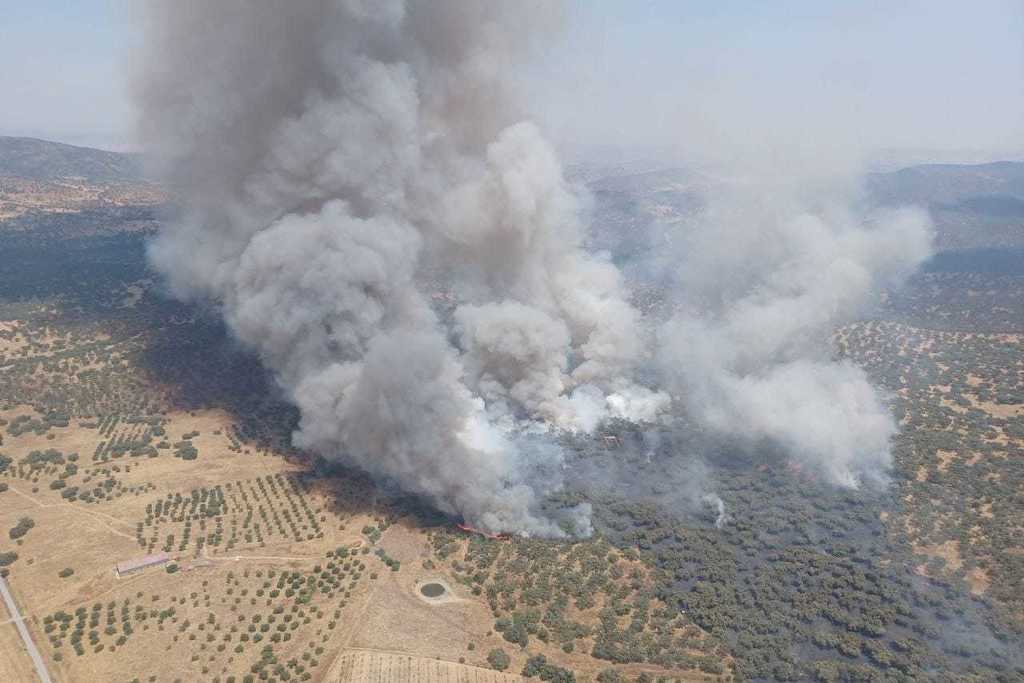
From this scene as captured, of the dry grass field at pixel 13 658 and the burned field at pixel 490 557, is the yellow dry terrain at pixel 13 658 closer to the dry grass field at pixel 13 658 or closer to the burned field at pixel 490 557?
the dry grass field at pixel 13 658

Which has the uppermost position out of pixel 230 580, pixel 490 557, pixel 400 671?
pixel 230 580

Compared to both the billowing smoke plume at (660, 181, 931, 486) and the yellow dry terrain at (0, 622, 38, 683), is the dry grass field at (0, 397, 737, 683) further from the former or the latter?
the billowing smoke plume at (660, 181, 931, 486)

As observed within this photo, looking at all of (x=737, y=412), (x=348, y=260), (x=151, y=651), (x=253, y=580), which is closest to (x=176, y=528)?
(x=253, y=580)

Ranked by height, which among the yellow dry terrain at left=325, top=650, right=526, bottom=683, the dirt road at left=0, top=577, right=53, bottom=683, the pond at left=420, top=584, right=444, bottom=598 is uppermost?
the dirt road at left=0, top=577, right=53, bottom=683

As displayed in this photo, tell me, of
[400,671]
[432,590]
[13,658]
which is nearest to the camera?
[400,671]

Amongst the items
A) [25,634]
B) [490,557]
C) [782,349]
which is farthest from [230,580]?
[782,349]

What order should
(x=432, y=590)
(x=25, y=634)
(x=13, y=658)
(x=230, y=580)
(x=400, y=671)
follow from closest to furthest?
1. (x=400, y=671)
2. (x=13, y=658)
3. (x=25, y=634)
4. (x=230, y=580)
5. (x=432, y=590)

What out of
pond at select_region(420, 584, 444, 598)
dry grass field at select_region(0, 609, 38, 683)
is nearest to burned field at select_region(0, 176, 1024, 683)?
pond at select_region(420, 584, 444, 598)

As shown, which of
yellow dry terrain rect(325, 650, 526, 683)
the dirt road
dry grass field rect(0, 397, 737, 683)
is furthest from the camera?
dry grass field rect(0, 397, 737, 683)

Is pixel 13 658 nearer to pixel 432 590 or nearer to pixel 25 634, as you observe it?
pixel 25 634

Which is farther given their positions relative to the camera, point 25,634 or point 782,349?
point 782,349

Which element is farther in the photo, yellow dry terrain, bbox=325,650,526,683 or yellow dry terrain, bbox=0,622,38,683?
yellow dry terrain, bbox=325,650,526,683

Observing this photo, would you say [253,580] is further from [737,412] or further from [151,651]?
[737,412]
